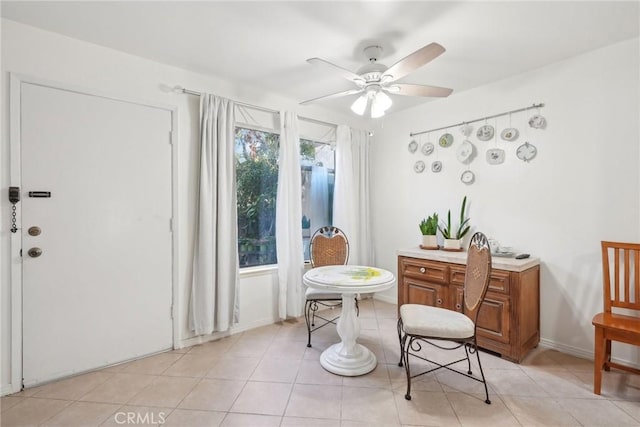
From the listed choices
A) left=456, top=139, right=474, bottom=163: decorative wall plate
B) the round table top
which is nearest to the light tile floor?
the round table top

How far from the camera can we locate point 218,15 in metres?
1.98

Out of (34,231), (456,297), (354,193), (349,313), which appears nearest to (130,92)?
(34,231)

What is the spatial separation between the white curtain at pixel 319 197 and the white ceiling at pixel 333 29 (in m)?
1.39

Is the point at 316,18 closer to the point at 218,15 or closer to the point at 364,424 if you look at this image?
the point at 218,15

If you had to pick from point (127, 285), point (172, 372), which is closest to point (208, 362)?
point (172, 372)

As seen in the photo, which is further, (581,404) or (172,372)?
(172,372)

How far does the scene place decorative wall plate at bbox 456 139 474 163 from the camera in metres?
3.21

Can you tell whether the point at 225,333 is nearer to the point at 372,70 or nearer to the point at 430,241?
the point at 430,241

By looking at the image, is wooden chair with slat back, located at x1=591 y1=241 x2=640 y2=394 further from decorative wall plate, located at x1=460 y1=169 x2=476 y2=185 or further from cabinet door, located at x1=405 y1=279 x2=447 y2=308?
decorative wall plate, located at x1=460 y1=169 x2=476 y2=185

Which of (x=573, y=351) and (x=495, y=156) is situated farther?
(x=495, y=156)

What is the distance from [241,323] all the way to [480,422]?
2.22 metres

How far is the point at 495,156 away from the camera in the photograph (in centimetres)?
301

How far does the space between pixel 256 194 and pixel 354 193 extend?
139 cm

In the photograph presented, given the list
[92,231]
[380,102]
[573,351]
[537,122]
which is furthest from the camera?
[537,122]
